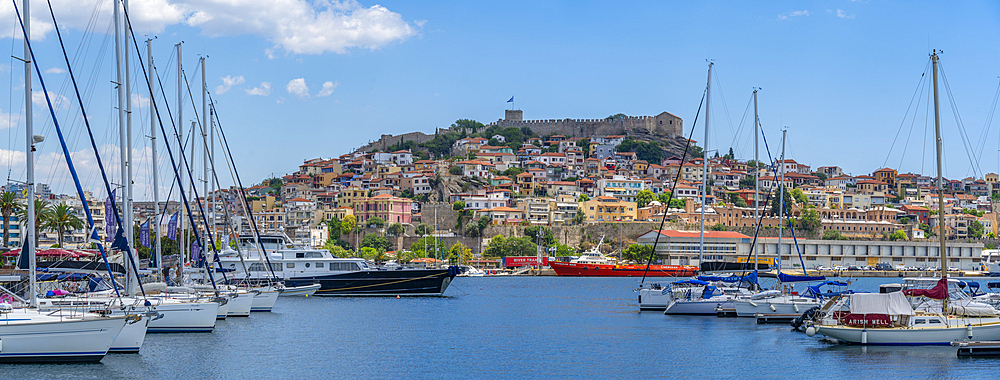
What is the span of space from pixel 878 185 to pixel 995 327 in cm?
13300

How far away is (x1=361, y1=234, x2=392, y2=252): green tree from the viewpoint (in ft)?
346

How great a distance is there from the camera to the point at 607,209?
384ft

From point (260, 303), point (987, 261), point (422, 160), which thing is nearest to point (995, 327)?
point (260, 303)

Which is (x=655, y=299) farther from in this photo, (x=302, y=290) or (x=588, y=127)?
(x=588, y=127)

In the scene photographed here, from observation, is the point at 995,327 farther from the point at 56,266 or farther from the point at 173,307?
the point at 56,266

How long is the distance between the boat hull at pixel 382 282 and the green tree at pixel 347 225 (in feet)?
200

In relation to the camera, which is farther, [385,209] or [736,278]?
[385,209]

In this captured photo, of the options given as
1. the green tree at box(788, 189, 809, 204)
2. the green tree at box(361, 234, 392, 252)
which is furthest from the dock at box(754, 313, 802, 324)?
the green tree at box(788, 189, 809, 204)

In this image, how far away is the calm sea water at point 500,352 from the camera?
824 inches

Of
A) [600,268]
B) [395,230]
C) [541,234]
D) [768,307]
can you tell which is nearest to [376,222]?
[395,230]

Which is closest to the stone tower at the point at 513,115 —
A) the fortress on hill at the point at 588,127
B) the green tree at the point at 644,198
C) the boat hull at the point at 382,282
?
the fortress on hill at the point at 588,127

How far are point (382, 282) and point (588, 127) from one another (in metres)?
124

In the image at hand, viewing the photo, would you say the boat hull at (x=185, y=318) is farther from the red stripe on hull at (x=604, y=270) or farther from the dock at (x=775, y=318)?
the red stripe on hull at (x=604, y=270)

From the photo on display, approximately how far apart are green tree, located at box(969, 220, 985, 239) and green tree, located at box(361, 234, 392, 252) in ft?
232
